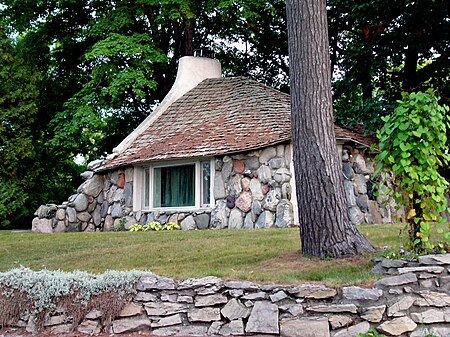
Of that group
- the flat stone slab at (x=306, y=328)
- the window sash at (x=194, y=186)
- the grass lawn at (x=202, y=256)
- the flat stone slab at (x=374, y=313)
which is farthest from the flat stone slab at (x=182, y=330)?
the window sash at (x=194, y=186)

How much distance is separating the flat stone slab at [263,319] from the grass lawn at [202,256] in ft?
1.08

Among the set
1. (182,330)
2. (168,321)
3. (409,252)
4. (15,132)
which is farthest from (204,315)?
(15,132)

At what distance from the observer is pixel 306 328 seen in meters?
5.04

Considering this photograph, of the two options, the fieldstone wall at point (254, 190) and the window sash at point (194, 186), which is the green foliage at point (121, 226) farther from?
the fieldstone wall at point (254, 190)

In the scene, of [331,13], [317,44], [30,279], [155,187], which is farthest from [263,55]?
[30,279]

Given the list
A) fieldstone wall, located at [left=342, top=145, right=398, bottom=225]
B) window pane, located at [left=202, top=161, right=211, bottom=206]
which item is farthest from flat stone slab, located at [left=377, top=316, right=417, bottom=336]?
window pane, located at [left=202, top=161, right=211, bottom=206]

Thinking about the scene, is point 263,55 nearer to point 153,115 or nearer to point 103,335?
point 153,115

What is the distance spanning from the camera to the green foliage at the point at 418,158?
18.0 ft

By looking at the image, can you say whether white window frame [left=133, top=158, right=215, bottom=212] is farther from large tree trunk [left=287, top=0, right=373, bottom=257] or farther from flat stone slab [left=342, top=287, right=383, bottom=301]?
flat stone slab [left=342, top=287, right=383, bottom=301]

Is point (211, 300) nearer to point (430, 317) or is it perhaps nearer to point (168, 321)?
point (168, 321)

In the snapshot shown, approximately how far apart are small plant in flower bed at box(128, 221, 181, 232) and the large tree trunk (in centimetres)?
661

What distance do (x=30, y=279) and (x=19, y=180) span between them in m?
12.3

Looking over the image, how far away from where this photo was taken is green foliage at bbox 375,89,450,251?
5492 millimetres

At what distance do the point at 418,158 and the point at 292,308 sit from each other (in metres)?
1.94
